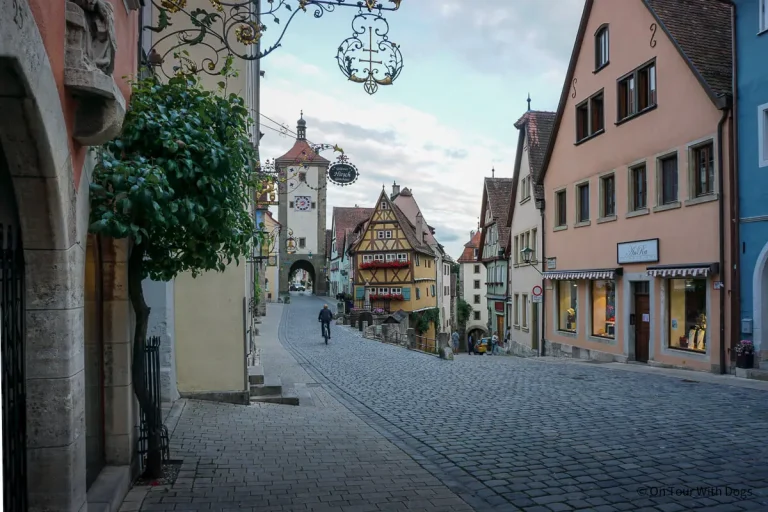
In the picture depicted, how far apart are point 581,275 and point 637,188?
361cm

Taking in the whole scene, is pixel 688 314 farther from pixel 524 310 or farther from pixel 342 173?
pixel 524 310

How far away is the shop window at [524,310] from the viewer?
2857 centimetres

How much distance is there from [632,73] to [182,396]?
50.4 ft

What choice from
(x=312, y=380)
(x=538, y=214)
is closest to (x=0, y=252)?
(x=312, y=380)

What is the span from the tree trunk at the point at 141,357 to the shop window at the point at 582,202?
729 inches

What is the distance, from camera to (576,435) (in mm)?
7883

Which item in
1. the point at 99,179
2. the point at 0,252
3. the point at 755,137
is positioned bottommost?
the point at 0,252

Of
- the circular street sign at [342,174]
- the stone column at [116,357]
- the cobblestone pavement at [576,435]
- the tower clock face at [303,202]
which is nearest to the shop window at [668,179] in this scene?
the cobblestone pavement at [576,435]

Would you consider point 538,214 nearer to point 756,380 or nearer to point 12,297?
point 756,380

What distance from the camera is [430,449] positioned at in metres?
7.41

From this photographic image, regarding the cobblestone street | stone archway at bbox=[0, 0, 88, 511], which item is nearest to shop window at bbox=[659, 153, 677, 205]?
the cobblestone street

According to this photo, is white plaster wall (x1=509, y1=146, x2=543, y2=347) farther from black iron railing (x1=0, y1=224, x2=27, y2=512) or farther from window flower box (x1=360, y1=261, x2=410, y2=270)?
black iron railing (x1=0, y1=224, x2=27, y2=512)

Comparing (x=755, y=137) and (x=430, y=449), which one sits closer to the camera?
(x=430, y=449)

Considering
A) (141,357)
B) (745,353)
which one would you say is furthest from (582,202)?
(141,357)
